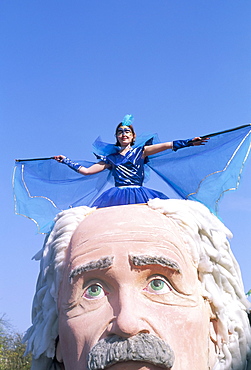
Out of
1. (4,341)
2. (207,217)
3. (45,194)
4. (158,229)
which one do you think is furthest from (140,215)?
(4,341)

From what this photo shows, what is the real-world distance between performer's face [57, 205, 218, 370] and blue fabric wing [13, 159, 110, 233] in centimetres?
104

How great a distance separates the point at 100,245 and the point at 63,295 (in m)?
0.53

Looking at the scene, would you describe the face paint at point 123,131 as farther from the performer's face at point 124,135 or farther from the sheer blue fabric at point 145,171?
the sheer blue fabric at point 145,171

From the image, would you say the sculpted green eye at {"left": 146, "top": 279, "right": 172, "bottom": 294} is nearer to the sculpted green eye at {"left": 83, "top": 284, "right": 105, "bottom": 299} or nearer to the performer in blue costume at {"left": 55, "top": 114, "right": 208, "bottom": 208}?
the sculpted green eye at {"left": 83, "top": 284, "right": 105, "bottom": 299}

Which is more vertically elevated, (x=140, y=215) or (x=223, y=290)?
(x=140, y=215)

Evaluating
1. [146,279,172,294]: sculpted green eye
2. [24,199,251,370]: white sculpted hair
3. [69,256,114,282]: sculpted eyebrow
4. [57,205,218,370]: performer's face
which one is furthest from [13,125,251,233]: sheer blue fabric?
[146,279,172,294]: sculpted green eye

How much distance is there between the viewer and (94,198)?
566 centimetres

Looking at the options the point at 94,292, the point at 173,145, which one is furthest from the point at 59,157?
the point at 94,292

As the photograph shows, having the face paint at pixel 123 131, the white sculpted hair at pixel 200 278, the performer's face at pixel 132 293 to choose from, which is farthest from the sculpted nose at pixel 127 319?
the face paint at pixel 123 131

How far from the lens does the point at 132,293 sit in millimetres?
4254

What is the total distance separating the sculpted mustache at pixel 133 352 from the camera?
13.0 feet

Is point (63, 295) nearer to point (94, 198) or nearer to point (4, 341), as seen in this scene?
point (94, 198)

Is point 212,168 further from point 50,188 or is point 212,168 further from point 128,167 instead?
point 50,188

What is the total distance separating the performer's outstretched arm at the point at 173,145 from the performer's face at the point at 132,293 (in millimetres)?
969
